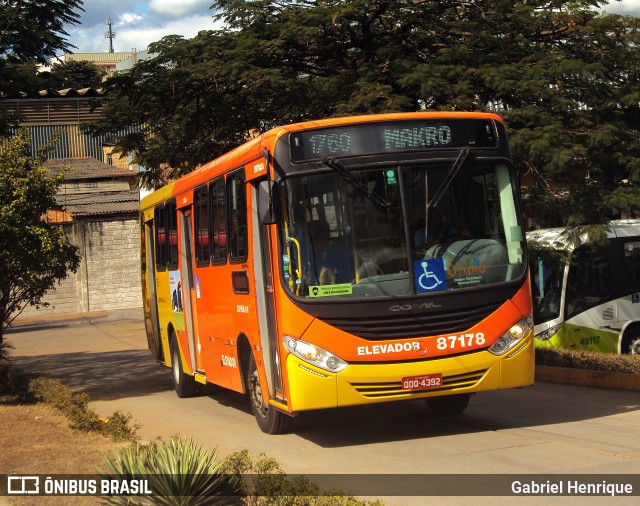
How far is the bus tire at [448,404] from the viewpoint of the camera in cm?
1073

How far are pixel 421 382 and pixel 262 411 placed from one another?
2.17m

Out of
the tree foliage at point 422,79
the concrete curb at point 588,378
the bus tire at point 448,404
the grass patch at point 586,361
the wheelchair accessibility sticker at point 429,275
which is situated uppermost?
the tree foliage at point 422,79

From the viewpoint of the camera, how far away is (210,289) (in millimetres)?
12086

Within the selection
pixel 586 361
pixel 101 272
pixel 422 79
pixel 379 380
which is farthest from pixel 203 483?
pixel 101 272

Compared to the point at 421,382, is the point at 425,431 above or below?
below

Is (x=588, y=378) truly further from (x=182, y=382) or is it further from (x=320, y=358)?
(x=182, y=382)

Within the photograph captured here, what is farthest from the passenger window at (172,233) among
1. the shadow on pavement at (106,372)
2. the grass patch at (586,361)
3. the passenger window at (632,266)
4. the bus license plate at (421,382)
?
the passenger window at (632,266)

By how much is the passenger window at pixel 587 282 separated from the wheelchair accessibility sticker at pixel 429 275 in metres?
9.52

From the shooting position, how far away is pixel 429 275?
29.6 ft

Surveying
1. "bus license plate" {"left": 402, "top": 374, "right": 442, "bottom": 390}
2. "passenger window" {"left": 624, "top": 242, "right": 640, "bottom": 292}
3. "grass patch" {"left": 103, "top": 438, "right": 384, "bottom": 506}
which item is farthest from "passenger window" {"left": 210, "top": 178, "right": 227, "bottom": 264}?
"passenger window" {"left": 624, "top": 242, "right": 640, "bottom": 292}

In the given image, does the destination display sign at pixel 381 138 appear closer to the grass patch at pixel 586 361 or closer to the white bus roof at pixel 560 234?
the grass patch at pixel 586 361

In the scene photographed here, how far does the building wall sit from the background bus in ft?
79.3

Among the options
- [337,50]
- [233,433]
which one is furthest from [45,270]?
[337,50]

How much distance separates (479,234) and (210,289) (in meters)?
4.14
